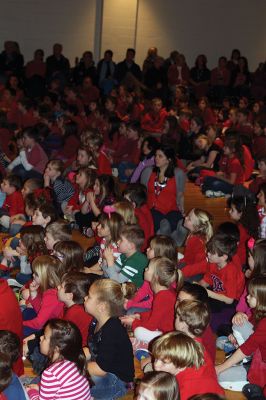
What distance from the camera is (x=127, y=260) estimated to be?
18.1 feet

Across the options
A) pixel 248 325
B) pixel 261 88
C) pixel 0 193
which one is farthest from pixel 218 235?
pixel 261 88

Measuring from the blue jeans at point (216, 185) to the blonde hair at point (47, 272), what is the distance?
4234mm

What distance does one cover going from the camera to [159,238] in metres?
5.38

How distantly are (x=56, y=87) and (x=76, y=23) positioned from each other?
101 inches

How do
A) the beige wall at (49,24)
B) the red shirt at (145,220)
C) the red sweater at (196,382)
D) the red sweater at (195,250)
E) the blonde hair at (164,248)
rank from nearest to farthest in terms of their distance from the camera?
the red sweater at (196,382)
the blonde hair at (164,248)
the red sweater at (195,250)
the red shirt at (145,220)
the beige wall at (49,24)

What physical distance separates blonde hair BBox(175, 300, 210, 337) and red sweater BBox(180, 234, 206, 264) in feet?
5.22

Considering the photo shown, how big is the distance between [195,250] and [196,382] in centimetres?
223

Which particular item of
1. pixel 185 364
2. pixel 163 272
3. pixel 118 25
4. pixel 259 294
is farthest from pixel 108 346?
pixel 118 25

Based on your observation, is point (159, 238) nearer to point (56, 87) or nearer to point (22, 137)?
point (22, 137)

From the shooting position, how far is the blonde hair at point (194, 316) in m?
4.19

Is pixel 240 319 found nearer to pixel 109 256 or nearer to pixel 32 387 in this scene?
pixel 109 256

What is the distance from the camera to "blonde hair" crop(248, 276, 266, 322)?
437cm

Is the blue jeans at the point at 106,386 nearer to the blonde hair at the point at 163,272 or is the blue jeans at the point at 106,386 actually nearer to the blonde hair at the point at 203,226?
the blonde hair at the point at 163,272

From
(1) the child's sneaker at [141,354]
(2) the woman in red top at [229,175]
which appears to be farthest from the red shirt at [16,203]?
(1) the child's sneaker at [141,354]
